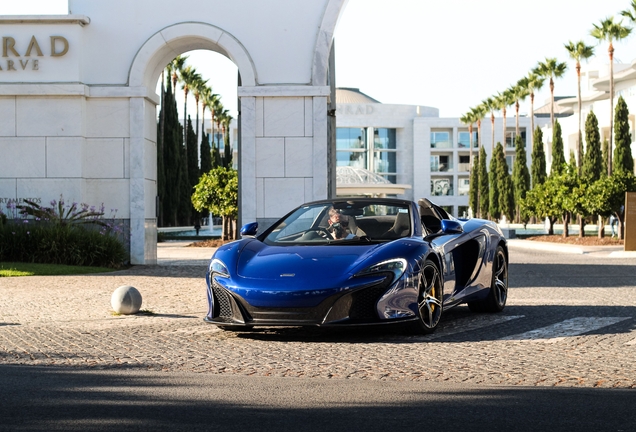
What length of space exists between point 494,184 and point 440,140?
2782cm

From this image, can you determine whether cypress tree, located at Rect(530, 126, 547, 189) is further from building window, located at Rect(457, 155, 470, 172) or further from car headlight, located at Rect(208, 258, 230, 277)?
car headlight, located at Rect(208, 258, 230, 277)

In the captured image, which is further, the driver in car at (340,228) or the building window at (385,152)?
the building window at (385,152)

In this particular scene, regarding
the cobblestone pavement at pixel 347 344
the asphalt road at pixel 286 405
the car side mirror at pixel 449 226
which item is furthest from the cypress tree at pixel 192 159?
the asphalt road at pixel 286 405

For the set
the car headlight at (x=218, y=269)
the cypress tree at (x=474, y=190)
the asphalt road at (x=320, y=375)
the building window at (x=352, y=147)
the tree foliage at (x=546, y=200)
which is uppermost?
the building window at (x=352, y=147)

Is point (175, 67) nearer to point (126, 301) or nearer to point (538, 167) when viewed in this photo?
point (538, 167)

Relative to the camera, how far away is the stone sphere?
1055 centimetres

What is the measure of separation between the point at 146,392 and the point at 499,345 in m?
3.38

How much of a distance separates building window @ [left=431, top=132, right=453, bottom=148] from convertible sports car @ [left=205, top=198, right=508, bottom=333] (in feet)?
330

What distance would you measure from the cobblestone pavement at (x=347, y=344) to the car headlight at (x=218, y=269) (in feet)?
1.95

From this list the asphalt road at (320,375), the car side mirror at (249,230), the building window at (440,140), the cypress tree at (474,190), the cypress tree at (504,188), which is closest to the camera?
the asphalt road at (320,375)

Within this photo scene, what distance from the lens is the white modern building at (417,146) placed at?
357 feet

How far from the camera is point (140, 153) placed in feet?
64.1

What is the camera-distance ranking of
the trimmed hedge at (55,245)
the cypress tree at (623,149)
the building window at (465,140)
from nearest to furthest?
the trimmed hedge at (55,245), the cypress tree at (623,149), the building window at (465,140)

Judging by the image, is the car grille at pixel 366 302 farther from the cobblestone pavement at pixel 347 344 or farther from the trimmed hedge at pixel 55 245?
the trimmed hedge at pixel 55 245
